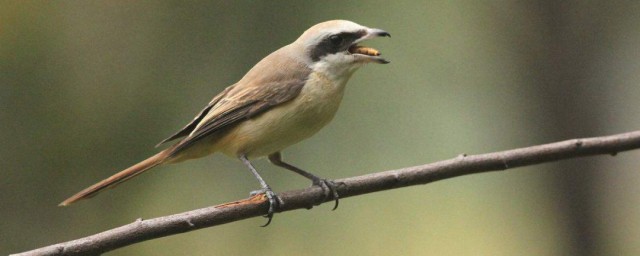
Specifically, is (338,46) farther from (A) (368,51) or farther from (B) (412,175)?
(B) (412,175)

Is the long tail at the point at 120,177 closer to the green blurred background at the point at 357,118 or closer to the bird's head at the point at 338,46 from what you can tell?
the green blurred background at the point at 357,118

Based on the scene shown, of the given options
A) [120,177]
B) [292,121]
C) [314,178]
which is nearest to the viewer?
[120,177]

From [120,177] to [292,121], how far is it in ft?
1.60

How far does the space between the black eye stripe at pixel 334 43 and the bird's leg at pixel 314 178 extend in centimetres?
35

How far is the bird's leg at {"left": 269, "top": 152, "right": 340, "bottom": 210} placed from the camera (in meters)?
2.22

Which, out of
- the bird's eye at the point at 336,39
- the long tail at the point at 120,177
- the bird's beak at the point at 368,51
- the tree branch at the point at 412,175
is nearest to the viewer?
the tree branch at the point at 412,175

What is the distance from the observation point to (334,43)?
231 cm

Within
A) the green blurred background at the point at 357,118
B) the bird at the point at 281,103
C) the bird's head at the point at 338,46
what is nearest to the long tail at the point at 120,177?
the bird at the point at 281,103

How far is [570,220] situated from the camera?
111 inches

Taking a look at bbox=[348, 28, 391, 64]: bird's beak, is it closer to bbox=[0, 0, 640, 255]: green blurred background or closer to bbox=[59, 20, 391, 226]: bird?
bbox=[59, 20, 391, 226]: bird

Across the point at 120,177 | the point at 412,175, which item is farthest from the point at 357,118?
the point at 120,177

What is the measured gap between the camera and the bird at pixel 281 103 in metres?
2.28

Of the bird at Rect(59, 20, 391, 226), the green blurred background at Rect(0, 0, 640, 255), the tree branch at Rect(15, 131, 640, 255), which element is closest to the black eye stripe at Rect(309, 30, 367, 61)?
the bird at Rect(59, 20, 391, 226)

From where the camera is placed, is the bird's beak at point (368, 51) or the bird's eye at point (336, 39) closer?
the bird's beak at point (368, 51)
